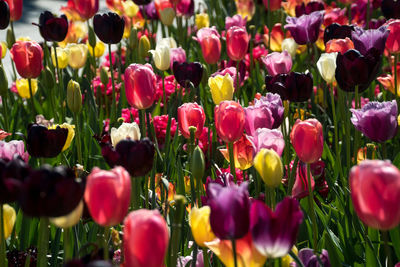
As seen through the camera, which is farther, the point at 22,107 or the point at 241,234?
the point at 22,107

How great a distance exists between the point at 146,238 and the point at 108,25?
1.56 m

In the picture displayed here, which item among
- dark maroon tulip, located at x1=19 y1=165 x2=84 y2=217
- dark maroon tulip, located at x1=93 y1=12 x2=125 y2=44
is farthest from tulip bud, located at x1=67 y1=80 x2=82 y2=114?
dark maroon tulip, located at x1=19 y1=165 x2=84 y2=217

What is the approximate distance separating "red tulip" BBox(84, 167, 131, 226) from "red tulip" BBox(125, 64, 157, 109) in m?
0.79

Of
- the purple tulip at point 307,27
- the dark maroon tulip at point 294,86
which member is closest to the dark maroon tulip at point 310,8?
the purple tulip at point 307,27

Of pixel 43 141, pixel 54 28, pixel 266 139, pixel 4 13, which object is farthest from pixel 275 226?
pixel 4 13

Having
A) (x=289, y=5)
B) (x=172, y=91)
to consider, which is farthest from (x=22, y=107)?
(x=289, y=5)

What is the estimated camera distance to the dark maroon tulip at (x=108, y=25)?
7.51 ft

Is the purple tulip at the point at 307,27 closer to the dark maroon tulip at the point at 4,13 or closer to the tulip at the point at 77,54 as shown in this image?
the tulip at the point at 77,54

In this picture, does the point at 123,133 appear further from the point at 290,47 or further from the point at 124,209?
the point at 290,47

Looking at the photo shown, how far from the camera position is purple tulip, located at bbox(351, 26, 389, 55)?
6.42ft

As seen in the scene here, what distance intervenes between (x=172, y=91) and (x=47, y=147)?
1347 millimetres

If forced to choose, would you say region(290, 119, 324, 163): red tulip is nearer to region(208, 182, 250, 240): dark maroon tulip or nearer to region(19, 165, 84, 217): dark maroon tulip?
region(208, 182, 250, 240): dark maroon tulip

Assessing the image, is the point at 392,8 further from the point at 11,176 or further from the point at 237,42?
the point at 11,176

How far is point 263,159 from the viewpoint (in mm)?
1241
